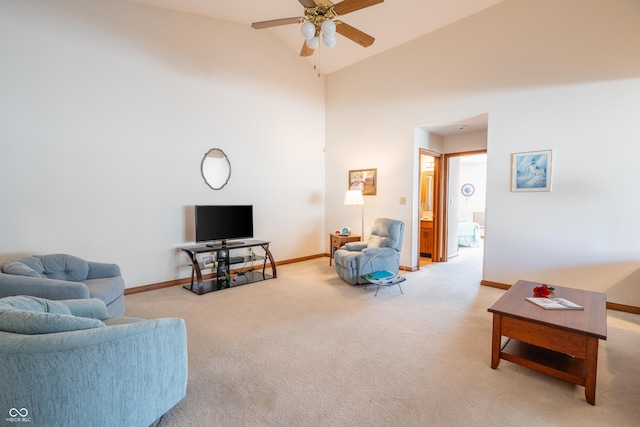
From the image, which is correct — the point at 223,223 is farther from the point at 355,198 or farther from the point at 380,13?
the point at 380,13

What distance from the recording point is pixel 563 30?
377cm

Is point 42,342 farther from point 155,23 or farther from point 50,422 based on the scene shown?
point 155,23

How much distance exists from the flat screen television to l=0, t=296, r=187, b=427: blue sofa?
8.84ft

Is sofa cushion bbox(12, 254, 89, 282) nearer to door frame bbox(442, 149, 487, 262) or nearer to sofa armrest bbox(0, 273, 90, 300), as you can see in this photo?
sofa armrest bbox(0, 273, 90, 300)

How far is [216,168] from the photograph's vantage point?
4957 mm

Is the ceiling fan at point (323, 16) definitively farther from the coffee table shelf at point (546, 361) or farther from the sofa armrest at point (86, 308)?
the coffee table shelf at point (546, 361)

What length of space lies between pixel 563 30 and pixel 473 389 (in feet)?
14.1

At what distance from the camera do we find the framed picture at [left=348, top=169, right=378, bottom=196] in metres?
5.87

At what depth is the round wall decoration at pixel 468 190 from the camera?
11.3 metres

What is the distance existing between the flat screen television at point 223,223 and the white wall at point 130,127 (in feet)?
1.11

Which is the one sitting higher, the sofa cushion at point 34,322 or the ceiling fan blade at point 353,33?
the ceiling fan blade at point 353,33

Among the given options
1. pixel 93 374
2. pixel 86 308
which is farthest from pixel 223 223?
pixel 93 374

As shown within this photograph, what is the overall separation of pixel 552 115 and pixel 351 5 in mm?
2909

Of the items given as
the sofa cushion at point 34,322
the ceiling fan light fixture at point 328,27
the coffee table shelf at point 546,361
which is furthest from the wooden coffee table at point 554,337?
the ceiling fan light fixture at point 328,27
